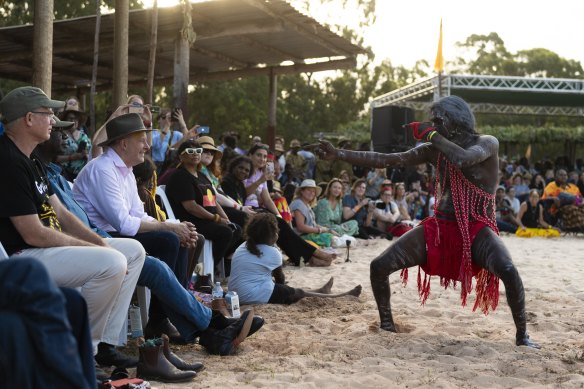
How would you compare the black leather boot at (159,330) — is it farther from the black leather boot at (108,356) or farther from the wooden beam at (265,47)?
the wooden beam at (265,47)

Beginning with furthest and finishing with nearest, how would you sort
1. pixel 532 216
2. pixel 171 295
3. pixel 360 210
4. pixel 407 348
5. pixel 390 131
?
pixel 532 216 < pixel 360 210 < pixel 390 131 < pixel 407 348 < pixel 171 295

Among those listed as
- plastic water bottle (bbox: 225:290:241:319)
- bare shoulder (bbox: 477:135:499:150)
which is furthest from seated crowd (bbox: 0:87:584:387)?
bare shoulder (bbox: 477:135:499:150)

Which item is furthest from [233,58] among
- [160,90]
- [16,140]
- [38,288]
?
[160,90]

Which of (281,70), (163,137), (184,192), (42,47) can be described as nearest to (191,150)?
(184,192)

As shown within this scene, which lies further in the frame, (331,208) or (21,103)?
(331,208)

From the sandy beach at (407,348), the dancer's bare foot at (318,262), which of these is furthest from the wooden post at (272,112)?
the sandy beach at (407,348)

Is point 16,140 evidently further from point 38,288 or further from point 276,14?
point 276,14

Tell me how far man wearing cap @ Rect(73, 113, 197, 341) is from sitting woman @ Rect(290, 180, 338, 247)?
201 inches

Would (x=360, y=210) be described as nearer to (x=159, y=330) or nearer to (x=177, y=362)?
(x=159, y=330)

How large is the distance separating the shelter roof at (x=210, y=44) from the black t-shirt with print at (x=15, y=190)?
6.71 m

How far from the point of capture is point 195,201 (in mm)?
6973

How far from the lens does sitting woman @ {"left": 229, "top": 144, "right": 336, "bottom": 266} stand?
834 cm

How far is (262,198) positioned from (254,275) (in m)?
3.05

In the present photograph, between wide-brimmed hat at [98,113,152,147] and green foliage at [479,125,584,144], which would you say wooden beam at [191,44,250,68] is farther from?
green foliage at [479,125,584,144]
